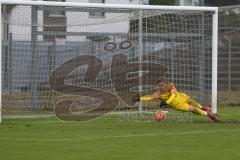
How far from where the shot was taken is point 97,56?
22469 mm

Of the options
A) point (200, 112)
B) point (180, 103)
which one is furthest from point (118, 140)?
point (200, 112)

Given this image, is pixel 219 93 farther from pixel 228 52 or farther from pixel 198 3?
pixel 198 3

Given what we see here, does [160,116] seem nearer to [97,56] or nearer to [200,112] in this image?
[200,112]

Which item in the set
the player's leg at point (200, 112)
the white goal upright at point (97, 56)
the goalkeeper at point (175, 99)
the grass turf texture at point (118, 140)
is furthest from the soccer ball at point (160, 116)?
the white goal upright at point (97, 56)

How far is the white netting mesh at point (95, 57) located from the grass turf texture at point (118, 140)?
1.31 metres

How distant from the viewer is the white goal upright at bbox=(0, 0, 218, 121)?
21.0 metres

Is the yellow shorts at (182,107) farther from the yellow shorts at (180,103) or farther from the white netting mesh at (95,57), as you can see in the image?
the white netting mesh at (95,57)

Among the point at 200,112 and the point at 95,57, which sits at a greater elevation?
the point at 95,57

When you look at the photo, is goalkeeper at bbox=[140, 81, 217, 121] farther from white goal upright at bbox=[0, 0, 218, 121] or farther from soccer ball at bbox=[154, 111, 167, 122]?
white goal upright at bbox=[0, 0, 218, 121]

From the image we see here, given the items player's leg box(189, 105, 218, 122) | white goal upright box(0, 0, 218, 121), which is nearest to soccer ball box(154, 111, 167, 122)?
player's leg box(189, 105, 218, 122)

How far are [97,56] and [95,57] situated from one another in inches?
2.9

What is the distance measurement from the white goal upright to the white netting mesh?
3cm

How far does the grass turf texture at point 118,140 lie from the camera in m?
12.7

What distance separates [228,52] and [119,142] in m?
14.9
